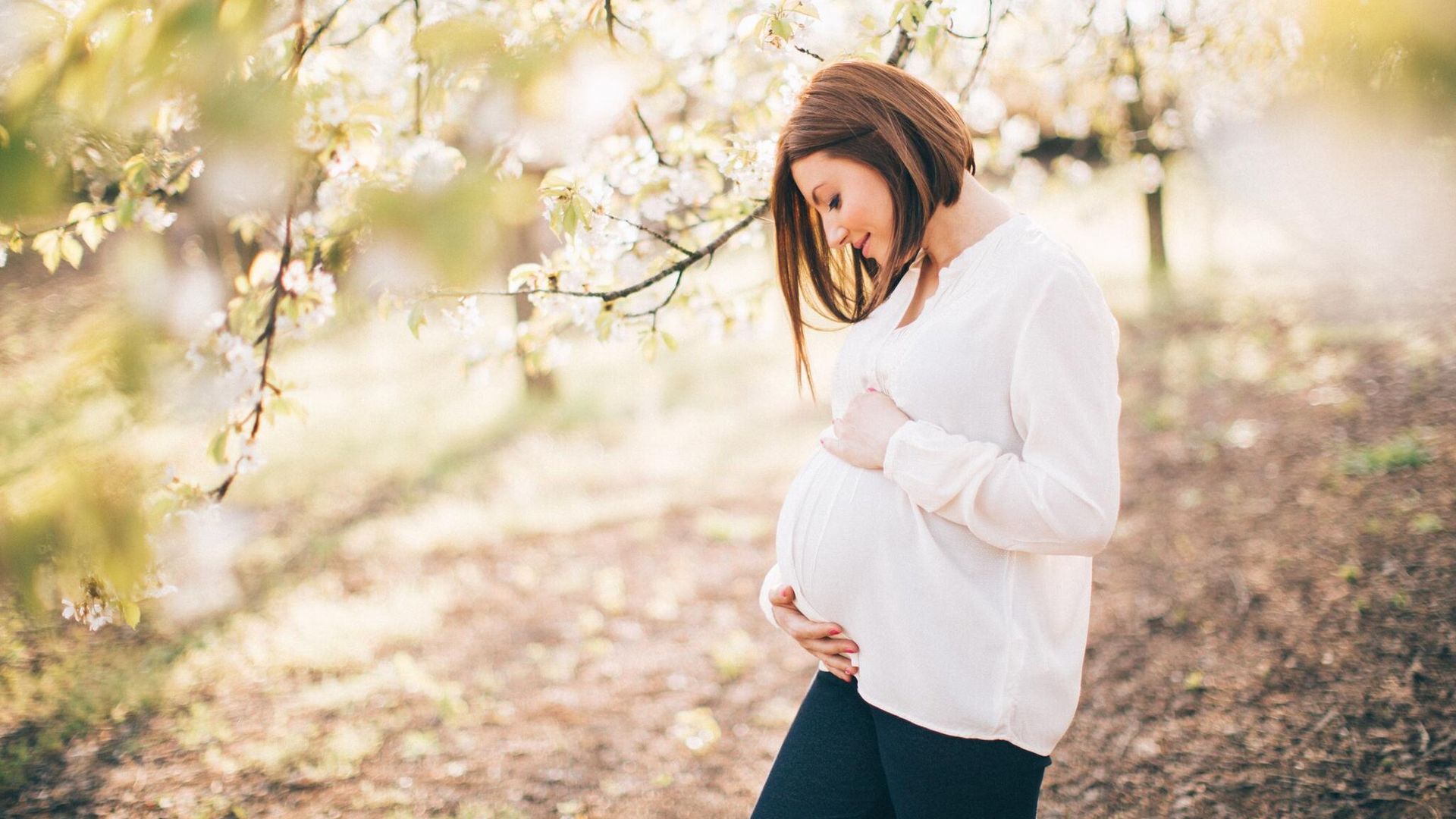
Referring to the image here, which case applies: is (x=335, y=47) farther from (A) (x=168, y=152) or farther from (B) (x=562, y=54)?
(B) (x=562, y=54)

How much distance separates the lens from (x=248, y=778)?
2936 millimetres

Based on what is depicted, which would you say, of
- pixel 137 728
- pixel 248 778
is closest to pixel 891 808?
pixel 248 778

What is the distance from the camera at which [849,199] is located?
1.50 meters

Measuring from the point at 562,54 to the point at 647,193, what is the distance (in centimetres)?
185

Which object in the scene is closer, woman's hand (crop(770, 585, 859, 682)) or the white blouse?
the white blouse

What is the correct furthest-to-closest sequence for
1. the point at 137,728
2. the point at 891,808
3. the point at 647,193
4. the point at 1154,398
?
the point at 1154,398, the point at 137,728, the point at 647,193, the point at 891,808

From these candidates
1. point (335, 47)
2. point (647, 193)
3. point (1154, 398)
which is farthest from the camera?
point (1154, 398)

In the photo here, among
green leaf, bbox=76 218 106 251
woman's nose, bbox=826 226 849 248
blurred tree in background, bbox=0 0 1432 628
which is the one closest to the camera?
blurred tree in background, bbox=0 0 1432 628

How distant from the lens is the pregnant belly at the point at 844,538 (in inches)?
57.2

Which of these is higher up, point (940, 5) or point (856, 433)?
point (940, 5)

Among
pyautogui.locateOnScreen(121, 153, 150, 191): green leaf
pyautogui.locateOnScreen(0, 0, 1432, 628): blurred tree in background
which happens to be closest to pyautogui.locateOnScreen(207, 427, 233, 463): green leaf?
pyautogui.locateOnScreen(0, 0, 1432, 628): blurred tree in background

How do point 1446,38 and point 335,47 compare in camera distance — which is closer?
point 1446,38

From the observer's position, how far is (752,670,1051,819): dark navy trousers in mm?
1403

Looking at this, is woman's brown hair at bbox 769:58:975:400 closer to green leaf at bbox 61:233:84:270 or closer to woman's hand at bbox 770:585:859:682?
woman's hand at bbox 770:585:859:682
